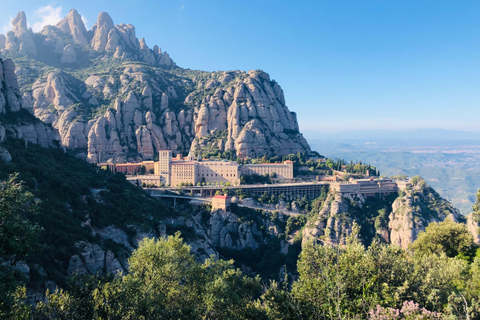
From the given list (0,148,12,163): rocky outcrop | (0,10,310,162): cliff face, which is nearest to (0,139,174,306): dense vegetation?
(0,148,12,163): rocky outcrop

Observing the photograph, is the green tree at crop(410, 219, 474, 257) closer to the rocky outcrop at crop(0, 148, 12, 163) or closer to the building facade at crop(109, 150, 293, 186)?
the rocky outcrop at crop(0, 148, 12, 163)

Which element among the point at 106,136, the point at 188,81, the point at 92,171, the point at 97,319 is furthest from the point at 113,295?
the point at 188,81

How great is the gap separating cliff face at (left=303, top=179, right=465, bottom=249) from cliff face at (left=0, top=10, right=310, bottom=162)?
4930cm

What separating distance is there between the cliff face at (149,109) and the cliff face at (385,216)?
49.3 metres

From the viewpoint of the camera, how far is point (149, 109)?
474 ft

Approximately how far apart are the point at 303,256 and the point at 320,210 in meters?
→ 69.8

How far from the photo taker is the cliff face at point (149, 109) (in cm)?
12988

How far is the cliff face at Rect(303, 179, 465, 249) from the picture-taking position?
80.9 m

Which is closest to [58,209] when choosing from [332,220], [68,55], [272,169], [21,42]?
[332,220]

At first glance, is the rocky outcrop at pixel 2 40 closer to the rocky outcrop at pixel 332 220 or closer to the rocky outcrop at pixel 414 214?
the rocky outcrop at pixel 332 220

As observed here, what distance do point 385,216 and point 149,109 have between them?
349 feet

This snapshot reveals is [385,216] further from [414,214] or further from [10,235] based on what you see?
[10,235]

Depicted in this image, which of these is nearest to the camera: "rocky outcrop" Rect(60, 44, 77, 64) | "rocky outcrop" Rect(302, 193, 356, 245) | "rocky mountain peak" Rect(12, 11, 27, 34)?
"rocky outcrop" Rect(302, 193, 356, 245)

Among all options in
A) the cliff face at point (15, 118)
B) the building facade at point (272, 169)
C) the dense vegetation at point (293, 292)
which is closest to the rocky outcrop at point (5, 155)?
the cliff face at point (15, 118)
